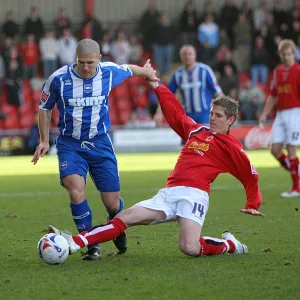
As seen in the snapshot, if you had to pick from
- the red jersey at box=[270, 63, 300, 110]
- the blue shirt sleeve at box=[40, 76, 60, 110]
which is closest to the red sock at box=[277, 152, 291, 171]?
the red jersey at box=[270, 63, 300, 110]

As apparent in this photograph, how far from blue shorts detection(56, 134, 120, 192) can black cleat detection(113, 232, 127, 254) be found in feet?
1.46

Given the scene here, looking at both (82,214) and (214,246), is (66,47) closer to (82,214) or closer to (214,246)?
(82,214)

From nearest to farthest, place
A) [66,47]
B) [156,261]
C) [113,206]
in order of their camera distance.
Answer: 1. [156,261]
2. [113,206]
3. [66,47]

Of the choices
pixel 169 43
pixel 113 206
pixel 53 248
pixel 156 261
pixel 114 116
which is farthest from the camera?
pixel 169 43

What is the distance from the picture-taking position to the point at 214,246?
7633 millimetres

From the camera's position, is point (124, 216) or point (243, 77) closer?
point (124, 216)

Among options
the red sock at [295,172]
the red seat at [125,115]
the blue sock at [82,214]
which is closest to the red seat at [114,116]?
the red seat at [125,115]

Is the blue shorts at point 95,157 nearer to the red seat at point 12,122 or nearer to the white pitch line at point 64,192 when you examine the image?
the white pitch line at point 64,192

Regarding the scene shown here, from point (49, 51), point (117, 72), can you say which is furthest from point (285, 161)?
point (49, 51)

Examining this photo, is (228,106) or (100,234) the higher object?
(228,106)

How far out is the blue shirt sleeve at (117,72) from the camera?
27.1 ft

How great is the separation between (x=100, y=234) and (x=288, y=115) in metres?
6.44

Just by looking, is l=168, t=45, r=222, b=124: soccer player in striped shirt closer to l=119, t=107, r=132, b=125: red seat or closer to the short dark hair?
the short dark hair

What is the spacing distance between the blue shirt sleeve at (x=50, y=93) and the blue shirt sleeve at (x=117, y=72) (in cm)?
51
